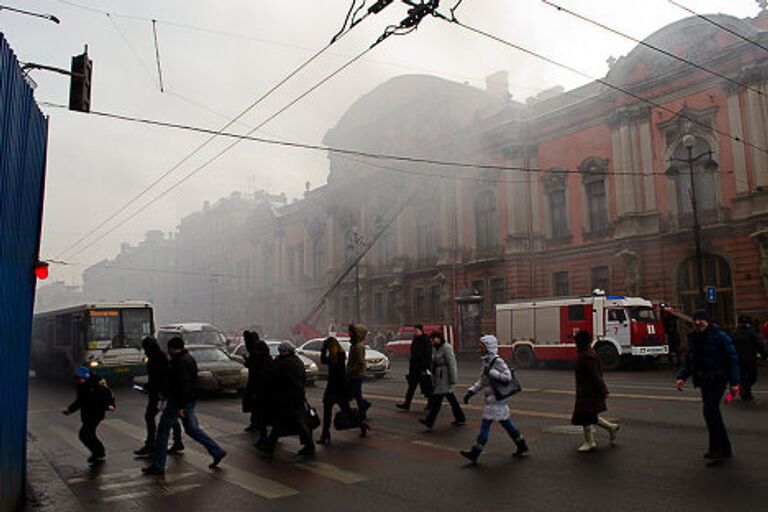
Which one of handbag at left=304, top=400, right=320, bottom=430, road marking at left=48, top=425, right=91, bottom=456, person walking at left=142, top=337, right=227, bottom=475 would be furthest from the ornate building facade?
road marking at left=48, top=425, right=91, bottom=456

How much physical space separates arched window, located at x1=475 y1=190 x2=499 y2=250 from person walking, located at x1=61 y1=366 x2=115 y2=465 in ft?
96.7

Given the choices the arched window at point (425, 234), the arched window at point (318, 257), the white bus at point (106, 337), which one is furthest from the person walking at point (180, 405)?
the arched window at point (318, 257)

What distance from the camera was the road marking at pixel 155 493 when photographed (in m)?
6.39

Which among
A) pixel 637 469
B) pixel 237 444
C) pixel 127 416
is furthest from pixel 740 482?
pixel 127 416

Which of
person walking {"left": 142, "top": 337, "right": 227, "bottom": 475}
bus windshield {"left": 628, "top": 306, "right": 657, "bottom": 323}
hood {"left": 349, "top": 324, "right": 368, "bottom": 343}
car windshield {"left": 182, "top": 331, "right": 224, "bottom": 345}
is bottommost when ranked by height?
person walking {"left": 142, "top": 337, "right": 227, "bottom": 475}

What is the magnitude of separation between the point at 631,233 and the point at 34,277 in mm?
26860

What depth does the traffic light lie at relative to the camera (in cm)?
982

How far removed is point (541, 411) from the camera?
448 inches

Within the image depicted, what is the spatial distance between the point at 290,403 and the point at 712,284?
23.3 metres

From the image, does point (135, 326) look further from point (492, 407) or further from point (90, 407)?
point (492, 407)

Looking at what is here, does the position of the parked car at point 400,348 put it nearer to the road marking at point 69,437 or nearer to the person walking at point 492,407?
the road marking at point 69,437

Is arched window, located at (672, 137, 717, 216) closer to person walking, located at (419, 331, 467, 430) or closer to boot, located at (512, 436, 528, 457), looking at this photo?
person walking, located at (419, 331, 467, 430)

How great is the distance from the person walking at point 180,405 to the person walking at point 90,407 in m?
1.10

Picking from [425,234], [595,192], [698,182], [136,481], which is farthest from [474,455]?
[425,234]
